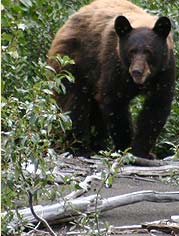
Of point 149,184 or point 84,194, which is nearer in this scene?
point 84,194

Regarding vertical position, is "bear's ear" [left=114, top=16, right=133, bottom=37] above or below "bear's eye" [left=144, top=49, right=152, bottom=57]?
above

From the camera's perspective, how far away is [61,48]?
10.0 m

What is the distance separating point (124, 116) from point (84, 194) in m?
2.96

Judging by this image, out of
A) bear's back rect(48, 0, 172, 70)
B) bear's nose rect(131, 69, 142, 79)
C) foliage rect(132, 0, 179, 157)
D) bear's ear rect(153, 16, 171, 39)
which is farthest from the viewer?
foliage rect(132, 0, 179, 157)

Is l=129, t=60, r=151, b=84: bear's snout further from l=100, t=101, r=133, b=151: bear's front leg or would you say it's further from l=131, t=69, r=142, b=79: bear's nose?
l=100, t=101, r=133, b=151: bear's front leg

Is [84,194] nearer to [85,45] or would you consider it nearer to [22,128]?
[22,128]

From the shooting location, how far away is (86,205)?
5664 millimetres

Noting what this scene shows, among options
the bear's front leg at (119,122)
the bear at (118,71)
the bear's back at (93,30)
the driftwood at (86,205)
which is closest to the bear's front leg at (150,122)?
the bear at (118,71)

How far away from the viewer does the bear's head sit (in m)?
9.05

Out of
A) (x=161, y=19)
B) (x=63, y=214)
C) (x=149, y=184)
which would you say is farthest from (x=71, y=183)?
(x=161, y=19)

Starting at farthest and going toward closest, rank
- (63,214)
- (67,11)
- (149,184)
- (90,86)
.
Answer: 1. (67,11)
2. (90,86)
3. (149,184)
4. (63,214)

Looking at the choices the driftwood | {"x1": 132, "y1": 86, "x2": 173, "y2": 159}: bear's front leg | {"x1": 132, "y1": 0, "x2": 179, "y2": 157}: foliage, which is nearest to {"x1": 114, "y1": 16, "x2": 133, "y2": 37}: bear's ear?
{"x1": 132, "y1": 86, "x2": 173, "y2": 159}: bear's front leg

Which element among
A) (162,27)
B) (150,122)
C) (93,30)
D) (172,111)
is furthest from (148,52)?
(172,111)

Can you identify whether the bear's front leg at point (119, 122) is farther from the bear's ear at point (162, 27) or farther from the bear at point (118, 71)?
the bear's ear at point (162, 27)
